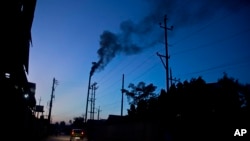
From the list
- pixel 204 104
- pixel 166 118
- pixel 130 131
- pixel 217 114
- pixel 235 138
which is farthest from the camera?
pixel 130 131

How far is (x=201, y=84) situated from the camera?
29422 mm

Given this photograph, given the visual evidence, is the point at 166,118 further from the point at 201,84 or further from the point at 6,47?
the point at 6,47

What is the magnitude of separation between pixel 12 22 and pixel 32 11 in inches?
44.4

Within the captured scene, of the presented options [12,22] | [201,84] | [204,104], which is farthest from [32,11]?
[201,84]

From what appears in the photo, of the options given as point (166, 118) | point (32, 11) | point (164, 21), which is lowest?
point (166, 118)

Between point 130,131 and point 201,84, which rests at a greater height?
point 201,84

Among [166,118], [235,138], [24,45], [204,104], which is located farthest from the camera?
[204,104]

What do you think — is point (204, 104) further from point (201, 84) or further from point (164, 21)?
point (164, 21)

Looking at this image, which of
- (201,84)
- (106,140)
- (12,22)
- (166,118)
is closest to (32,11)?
(12,22)

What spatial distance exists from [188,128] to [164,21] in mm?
15036

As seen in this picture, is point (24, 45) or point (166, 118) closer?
point (24, 45)

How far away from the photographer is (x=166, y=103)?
2912 centimetres

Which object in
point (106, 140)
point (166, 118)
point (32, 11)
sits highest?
point (32, 11)

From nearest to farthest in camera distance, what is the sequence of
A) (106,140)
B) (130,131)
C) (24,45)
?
(24,45) < (130,131) < (106,140)
